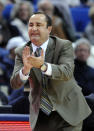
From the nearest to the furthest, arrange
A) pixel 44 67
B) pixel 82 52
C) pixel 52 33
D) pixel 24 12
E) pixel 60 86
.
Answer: pixel 44 67, pixel 60 86, pixel 82 52, pixel 52 33, pixel 24 12

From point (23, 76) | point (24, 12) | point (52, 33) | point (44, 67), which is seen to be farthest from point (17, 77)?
point (24, 12)

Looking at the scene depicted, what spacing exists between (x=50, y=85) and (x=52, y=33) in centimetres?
367

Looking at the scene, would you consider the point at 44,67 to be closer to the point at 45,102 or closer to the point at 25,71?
the point at 25,71

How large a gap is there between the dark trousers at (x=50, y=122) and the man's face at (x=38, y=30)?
1.82 feet

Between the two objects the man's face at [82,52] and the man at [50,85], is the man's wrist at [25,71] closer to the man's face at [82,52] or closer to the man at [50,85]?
the man at [50,85]

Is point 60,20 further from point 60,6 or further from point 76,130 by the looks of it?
point 76,130

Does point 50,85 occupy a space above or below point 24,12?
above

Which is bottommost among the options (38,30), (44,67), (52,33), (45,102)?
(52,33)

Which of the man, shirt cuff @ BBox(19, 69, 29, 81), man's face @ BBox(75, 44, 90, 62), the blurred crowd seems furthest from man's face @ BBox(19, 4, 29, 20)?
shirt cuff @ BBox(19, 69, 29, 81)

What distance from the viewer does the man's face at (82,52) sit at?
19.6ft

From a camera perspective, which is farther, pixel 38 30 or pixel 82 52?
pixel 82 52

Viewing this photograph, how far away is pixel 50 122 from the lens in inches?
125

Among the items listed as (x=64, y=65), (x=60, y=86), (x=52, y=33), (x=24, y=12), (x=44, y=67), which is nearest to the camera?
(x=44, y=67)

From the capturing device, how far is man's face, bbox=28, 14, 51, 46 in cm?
301
